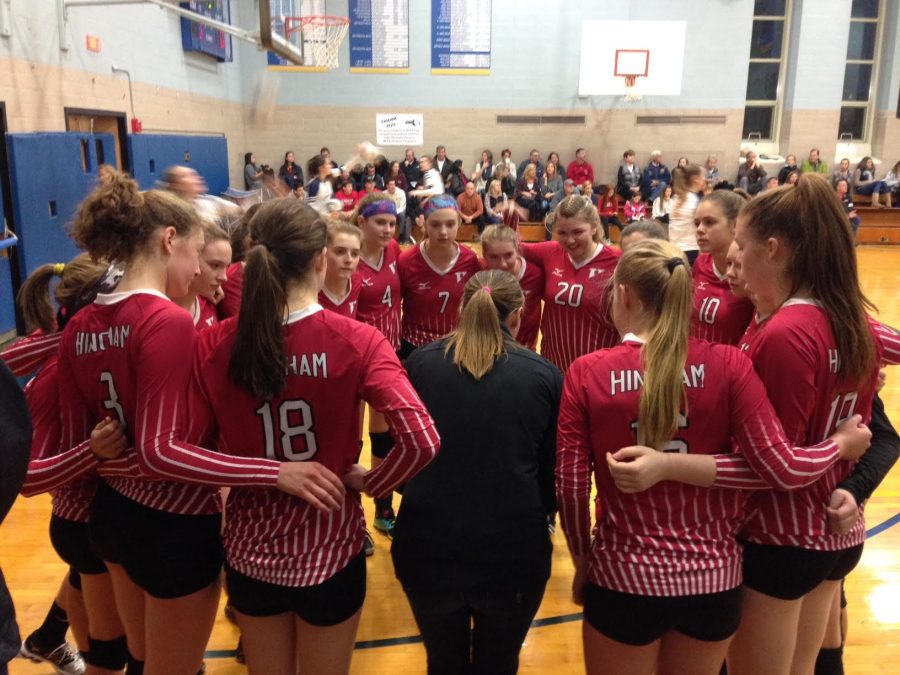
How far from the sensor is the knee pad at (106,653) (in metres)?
2.33

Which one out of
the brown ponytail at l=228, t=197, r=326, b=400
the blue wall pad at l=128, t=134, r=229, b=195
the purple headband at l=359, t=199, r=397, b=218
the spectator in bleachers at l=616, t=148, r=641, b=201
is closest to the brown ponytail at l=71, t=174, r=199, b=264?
the brown ponytail at l=228, t=197, r=326, b=400

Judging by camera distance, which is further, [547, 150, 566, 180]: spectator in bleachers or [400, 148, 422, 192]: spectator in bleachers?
[547, 150, 566, 180]: spectator in bleachers

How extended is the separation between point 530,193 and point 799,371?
14.2 metres

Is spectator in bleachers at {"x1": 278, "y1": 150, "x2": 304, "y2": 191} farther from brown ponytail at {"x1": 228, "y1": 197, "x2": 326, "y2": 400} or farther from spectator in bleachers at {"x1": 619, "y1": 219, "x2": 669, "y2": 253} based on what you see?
brown ponytail at {"x1": 228, "y1": 197, "x2": 326, "y2": 400}

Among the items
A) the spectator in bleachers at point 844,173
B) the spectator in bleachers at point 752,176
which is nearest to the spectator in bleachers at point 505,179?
the spectator in bleachers at point 752,176

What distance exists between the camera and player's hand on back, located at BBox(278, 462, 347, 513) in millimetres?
1753

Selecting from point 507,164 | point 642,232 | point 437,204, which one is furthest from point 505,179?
point 642,232

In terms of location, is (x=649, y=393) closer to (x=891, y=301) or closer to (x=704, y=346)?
(x=704, y=346)

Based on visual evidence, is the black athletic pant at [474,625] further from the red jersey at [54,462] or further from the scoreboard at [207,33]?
the scoreboard at [207,33]

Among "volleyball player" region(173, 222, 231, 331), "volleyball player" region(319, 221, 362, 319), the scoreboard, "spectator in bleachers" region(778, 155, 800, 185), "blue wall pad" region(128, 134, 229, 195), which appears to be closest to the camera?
"volleyball player" region(173, 222, 231, 331)

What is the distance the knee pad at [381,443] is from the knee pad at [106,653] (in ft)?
5.65

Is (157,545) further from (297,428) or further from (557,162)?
(557,162)

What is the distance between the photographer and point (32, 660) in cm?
282

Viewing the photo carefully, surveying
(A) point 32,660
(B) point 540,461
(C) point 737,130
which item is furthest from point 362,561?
(C) point 737,130
